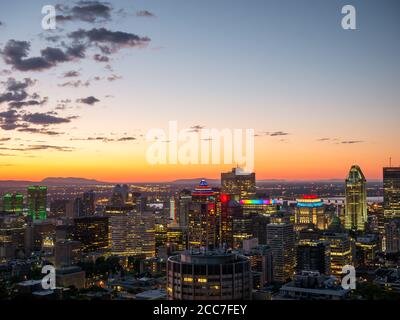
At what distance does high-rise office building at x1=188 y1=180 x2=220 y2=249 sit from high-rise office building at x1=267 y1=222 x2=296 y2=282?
329 centimetres

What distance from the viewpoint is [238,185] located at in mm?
35375

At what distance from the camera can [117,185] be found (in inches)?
1366

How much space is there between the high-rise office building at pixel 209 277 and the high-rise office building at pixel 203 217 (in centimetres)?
1598

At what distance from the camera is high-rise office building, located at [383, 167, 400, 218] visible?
2883 cm

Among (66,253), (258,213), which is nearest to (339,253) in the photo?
(66,253)

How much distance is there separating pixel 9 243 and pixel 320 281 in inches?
664

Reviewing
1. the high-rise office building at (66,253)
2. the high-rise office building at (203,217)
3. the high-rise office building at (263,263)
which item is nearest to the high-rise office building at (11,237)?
the high-rise office building at (66,253)

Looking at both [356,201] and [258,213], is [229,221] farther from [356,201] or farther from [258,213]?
[356,201]

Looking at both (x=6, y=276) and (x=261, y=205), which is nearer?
(x=6, y=276)

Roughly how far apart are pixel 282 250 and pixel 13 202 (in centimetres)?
2058

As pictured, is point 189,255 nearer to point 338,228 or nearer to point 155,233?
point 155,233
